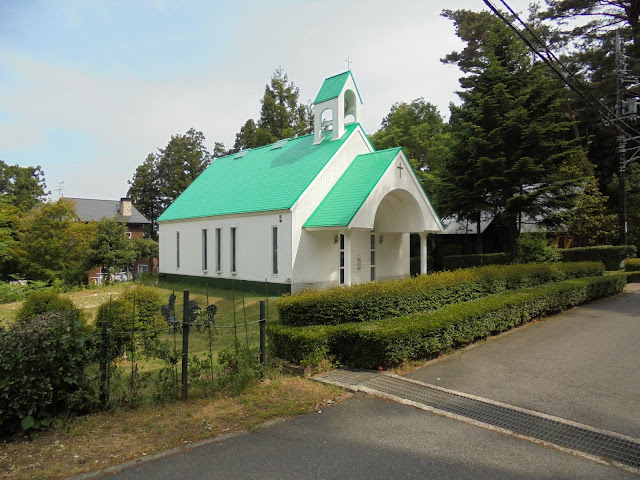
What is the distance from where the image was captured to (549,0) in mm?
35844

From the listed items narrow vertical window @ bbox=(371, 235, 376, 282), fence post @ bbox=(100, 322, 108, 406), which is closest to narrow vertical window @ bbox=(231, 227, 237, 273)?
narrow vertical window @ bbox=(371, 235, 376, 282)

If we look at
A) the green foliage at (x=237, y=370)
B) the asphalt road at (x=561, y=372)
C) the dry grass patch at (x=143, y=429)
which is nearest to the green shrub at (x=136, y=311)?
the green foliage at (x=237, y=370)

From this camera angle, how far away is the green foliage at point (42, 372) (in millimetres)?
5590

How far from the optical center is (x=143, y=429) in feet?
19.2

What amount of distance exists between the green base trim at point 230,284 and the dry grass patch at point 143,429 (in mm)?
8791

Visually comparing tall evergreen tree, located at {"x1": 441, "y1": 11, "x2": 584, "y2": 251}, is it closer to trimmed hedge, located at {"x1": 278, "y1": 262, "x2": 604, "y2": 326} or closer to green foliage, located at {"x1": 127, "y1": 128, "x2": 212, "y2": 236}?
trimmed hedge, located at {"x1": 278, "y1": 262, "x2": 604, "y2": 326}

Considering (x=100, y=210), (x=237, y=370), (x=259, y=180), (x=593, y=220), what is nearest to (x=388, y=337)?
(x=237, y=370)

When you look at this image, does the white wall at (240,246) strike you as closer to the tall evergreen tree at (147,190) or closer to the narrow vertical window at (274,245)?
the narrow vertical window at (274,245)

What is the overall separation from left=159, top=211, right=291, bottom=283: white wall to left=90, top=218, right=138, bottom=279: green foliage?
5.47 meters

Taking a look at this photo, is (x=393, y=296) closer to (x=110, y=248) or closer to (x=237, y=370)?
(x=237, y=370)

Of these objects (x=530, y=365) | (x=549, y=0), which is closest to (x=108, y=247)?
(x=530, y=365)

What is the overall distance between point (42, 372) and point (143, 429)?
145 centimetres

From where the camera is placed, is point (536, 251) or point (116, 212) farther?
point (116, 212)

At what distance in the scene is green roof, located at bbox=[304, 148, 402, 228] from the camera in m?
17.8
